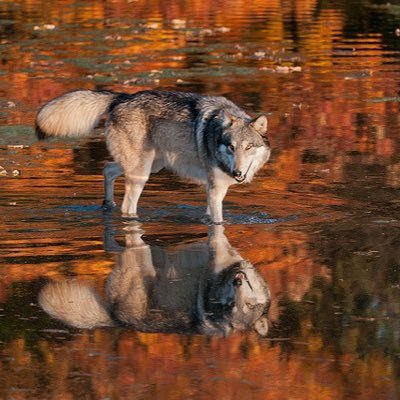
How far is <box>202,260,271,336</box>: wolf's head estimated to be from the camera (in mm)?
8328

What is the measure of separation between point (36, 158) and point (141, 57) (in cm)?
962

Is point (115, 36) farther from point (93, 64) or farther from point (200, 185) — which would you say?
point (200, 185)

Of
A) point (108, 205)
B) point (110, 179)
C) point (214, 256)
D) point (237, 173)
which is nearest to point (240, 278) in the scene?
point (214, 256)

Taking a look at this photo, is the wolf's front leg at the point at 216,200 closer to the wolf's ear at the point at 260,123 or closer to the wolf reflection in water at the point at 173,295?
the wolf's ear at the point at 260,123

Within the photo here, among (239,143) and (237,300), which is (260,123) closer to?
(239,143)

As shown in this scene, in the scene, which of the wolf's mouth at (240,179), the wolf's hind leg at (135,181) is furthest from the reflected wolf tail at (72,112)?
the wolf's mouth at (240,179)

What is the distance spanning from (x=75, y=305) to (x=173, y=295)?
71 cm

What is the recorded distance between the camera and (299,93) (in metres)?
20.0

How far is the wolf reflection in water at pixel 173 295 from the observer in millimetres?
8359

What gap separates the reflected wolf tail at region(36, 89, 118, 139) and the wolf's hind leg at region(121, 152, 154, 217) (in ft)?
2.26

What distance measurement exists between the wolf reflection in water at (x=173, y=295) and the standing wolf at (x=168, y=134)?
126 cm

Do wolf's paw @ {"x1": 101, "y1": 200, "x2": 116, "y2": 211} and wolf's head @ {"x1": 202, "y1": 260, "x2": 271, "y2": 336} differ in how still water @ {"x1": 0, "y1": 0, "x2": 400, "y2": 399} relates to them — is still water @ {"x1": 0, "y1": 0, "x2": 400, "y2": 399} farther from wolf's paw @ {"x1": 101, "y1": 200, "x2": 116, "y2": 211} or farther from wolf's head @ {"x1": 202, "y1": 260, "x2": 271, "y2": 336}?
wolf's paw @ {"x1": 101, "y1": 200, "x2": 116, "y2": 211}

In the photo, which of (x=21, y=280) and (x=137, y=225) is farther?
(x=137, y=225)

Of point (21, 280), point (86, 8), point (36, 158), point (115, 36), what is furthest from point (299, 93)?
point (86, 8)
